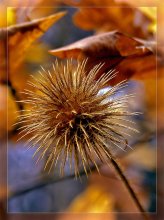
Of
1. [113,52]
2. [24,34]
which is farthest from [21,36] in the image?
[113,52]

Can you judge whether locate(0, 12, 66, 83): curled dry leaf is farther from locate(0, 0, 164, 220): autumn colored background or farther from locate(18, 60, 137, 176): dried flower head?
locate(18, 60, 137, 176): dried flower head

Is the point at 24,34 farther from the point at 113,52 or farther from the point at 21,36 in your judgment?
the point at 113,52

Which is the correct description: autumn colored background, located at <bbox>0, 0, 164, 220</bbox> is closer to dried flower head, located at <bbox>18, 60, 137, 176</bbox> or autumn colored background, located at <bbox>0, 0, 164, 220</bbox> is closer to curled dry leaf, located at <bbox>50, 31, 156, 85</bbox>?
curled dry leaf, located at <bbox>50, 31, 156, 85</bbox>

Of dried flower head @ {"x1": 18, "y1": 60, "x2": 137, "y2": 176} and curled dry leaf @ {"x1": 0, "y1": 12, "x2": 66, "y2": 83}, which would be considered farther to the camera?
curled dry leaf @ {"x1": 0, "y1": 12, "x2": 66, "y2": 83}

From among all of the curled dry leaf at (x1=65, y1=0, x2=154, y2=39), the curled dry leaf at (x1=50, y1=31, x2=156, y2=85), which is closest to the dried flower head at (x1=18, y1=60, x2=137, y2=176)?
the curled dry leaf at (x1=50, y1=31, x2=156, y2=85)

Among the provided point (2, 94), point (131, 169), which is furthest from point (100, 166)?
point (2, 94)

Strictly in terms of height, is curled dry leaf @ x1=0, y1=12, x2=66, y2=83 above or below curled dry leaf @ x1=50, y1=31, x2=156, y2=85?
above

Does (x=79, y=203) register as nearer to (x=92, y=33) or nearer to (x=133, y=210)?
(x=133, y=210)

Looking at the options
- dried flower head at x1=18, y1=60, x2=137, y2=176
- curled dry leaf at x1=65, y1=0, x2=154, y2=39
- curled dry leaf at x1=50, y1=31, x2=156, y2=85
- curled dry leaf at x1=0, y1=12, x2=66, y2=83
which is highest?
curled dry leaf at x1=65, y1=0, x2=154, y2=39
